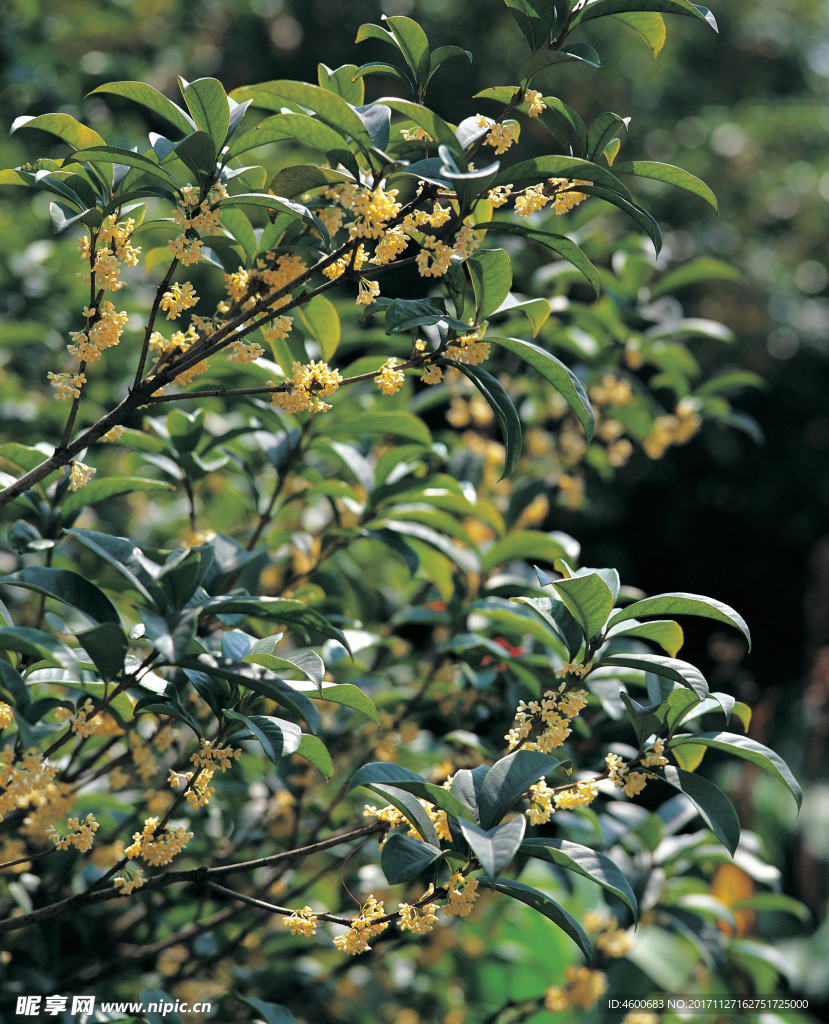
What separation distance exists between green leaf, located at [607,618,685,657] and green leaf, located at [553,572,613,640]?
21 mm

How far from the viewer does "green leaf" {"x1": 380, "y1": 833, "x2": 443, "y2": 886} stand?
747 millimetres

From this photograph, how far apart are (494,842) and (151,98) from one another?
0.83 meters

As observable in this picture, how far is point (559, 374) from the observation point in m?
0.95

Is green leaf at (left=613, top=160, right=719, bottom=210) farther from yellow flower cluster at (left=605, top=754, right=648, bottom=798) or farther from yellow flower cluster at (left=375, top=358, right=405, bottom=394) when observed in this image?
yellow flower cluster at (left=605, top=754, right=648, bottom=798)

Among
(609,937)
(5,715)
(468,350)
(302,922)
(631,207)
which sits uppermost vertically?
(631,207)

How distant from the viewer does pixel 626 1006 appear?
6.42 feet

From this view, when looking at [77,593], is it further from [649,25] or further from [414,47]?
[649,25]

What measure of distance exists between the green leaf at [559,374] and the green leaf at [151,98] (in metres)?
0.41

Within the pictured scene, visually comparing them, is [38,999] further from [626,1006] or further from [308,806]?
[626,1006]

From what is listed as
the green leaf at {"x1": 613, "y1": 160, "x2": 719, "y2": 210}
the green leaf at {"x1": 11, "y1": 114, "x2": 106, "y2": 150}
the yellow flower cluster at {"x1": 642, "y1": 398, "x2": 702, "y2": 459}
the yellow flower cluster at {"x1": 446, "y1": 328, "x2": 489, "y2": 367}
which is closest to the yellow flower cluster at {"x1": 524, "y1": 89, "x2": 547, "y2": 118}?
the green leaf at {"x1": 613, "y1": 160, "x2": 719, "y2": 210}

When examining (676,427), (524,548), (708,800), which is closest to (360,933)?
(708,800)

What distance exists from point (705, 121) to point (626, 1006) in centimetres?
634

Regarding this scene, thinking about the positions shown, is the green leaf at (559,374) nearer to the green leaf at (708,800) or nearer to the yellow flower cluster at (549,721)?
the yellow flower cluster at (549,721)

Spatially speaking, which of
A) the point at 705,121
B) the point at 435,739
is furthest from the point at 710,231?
the point at 435,739
